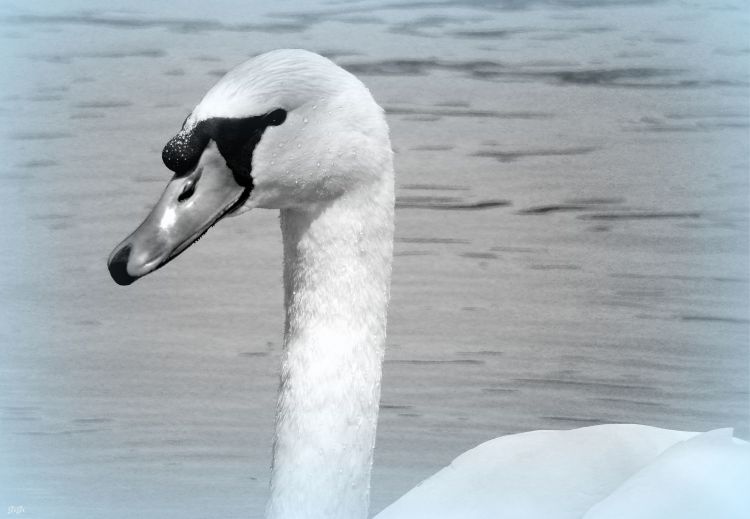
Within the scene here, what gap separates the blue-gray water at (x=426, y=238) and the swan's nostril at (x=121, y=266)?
100 cm

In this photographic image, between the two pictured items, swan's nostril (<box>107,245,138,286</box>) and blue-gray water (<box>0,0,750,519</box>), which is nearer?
swan's nostril (<box>107,245,138,286</box>)

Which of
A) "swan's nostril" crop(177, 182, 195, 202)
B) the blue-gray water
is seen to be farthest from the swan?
the blue-gray water

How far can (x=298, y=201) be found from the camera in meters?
1.33

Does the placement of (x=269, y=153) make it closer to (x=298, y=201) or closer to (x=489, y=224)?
(x=298, y=201)

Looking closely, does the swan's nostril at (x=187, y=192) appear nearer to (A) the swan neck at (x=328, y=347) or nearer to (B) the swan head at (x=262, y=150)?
(B) the swan head at (x=262, y=150)

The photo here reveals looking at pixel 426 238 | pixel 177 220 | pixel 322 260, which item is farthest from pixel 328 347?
pixel 426 238

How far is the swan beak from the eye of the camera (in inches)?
48.6

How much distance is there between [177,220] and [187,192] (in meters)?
0.03

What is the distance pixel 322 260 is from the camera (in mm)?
1341

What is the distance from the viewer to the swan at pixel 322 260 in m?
1.25

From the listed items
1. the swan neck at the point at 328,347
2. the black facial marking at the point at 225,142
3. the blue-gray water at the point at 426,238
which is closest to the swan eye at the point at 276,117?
the black facial marking at the point at 225,142

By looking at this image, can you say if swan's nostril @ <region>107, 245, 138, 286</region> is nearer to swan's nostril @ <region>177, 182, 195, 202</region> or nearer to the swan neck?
swan's nostril @ <region>177, 182, 195, 202</region>

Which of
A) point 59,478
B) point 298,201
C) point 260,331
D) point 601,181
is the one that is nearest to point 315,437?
point 298,201

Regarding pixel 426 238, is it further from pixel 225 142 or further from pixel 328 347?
pixel 225 142
